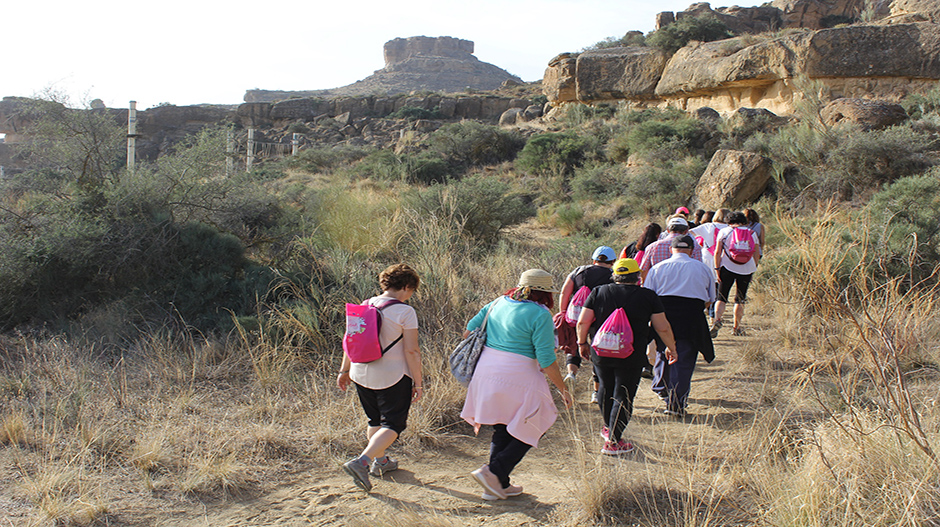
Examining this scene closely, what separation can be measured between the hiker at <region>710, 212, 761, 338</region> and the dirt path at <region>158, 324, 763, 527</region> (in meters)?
2.07

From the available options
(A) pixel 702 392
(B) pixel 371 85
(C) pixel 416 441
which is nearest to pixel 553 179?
(A) pixel 702 392

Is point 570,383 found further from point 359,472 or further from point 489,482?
point 359,472

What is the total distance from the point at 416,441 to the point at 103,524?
1.98 metres

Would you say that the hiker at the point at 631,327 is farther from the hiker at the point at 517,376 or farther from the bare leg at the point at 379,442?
the bare leg at the point at 379,442

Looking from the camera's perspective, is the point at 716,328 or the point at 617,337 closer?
the point at 617,337

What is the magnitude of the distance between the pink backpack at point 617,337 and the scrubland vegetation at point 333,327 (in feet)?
2.21

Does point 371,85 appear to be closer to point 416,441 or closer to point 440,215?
point 440,215

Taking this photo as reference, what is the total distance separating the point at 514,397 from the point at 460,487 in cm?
88

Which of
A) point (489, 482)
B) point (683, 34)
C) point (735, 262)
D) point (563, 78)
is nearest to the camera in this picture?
point (489, 482)

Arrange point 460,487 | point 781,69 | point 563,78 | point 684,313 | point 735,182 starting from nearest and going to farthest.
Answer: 1. point 460,487
2. point 684,313
3. point 735,182
4. point 781,69
5. point 563,78

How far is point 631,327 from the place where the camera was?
399 cm

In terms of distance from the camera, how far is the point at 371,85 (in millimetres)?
78750

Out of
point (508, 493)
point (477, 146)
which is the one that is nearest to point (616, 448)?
point (508, 493)

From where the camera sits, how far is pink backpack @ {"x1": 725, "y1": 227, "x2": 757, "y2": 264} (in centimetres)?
660
